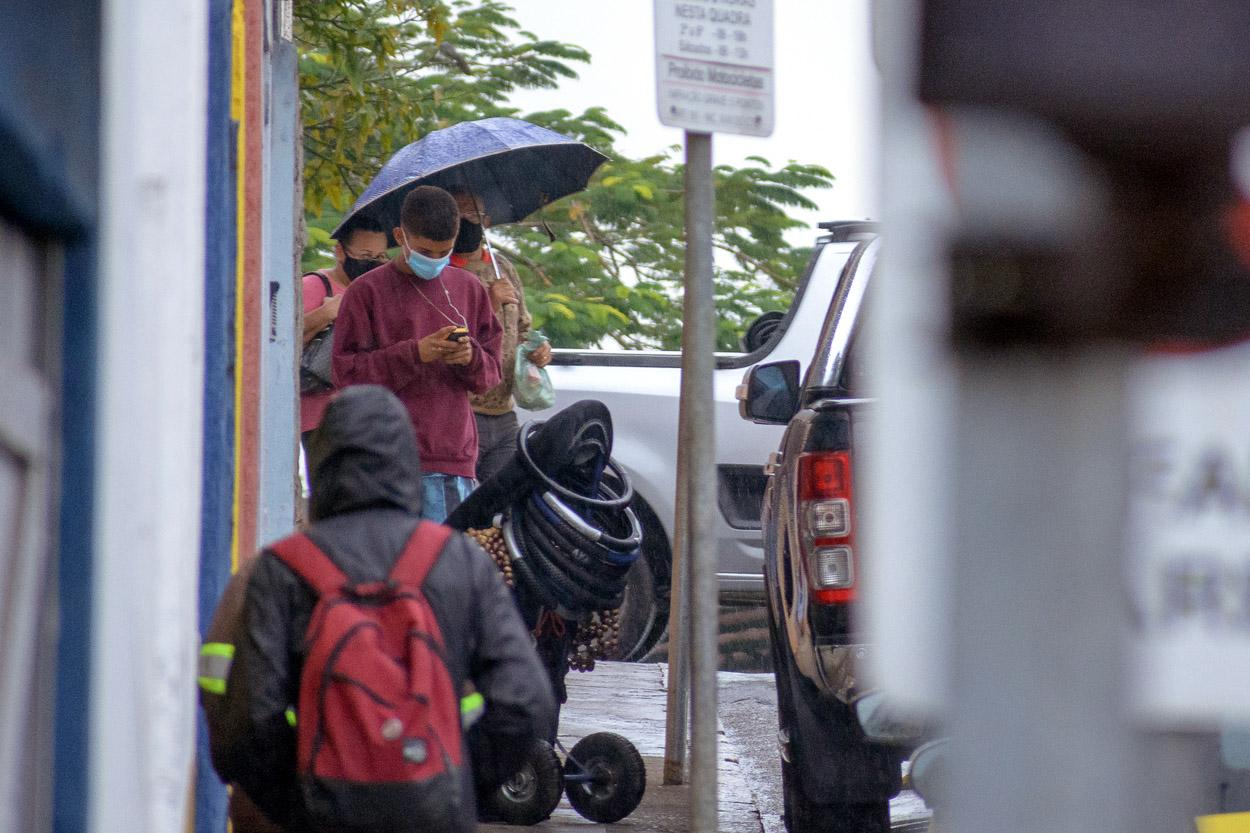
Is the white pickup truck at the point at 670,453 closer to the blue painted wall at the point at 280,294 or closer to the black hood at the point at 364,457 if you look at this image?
the blue painted wall at the point at 280,294

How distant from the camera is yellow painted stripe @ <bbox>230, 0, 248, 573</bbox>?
4188 millimetres

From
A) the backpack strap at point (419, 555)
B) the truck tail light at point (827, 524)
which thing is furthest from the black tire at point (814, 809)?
the backpack strap at point (419, 555)

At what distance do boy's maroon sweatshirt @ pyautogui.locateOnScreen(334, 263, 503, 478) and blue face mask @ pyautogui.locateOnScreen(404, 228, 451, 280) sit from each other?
0.22 ft

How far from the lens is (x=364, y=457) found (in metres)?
3.47

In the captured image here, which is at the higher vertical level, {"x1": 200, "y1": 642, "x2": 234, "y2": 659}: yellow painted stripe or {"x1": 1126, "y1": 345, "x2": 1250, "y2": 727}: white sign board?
{"x1": 1126, "y1": 345, "x2": 1250, "y2": 727}: white sign board

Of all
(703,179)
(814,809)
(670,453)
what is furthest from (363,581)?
(670,453)

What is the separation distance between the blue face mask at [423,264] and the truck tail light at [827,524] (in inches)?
68.6

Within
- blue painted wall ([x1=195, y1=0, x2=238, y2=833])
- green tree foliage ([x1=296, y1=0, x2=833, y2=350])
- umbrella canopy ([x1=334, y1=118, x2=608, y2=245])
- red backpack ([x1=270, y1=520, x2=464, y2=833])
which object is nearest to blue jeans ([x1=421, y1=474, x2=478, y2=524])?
umbrella canopy ([x1=334, y1=118, x2=608, y2=245])

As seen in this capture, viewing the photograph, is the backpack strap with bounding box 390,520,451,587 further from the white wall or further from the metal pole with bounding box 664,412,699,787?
the metal pole with bounding box 664,412,699,787

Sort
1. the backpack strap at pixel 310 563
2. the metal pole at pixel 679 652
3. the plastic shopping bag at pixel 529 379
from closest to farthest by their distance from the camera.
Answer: the backpack strap at pixel 310 563 < the metal pole at pixel 679 652 < the plastic shopping bag at pixel 529 379

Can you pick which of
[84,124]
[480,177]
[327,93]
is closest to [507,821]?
[480,177]

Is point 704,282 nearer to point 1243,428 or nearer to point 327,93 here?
point 1243,428

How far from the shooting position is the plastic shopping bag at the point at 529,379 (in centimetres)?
692

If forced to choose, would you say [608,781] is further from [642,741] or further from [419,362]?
[642,741]
